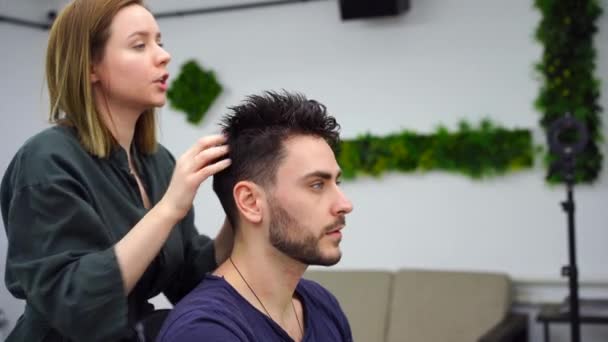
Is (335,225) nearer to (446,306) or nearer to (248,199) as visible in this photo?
(248,199)

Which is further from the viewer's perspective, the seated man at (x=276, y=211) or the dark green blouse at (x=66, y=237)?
the seated man at (x=276, y=211)

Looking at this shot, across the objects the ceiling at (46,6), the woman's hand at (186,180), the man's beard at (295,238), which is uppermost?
the ceiling at (46,6)

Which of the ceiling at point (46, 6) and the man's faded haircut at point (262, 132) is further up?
the ceiling at point (46, 6)

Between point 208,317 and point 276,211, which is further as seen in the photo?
point 276,211

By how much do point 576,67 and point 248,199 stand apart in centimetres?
274

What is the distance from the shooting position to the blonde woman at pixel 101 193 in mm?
1430

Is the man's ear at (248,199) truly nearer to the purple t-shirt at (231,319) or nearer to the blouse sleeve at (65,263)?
the purple t-shirt at (231,319)

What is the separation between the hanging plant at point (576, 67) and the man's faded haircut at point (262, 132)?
2.52 metres

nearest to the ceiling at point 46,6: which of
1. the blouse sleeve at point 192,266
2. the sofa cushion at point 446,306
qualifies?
the sofa cushion at point 446,306

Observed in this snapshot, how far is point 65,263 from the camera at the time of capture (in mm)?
1430

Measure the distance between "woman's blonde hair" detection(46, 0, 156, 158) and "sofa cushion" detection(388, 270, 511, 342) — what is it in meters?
2.67

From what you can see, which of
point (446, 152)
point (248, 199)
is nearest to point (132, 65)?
point (248, 199)

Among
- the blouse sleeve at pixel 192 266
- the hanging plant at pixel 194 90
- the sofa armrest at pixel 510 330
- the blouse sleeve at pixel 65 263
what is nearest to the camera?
the blouse sleeve at pixel 65 263

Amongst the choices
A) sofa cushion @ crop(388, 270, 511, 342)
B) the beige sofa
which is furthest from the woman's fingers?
Answer: sofa cushion @ crop(388, 270, 511, 342)
